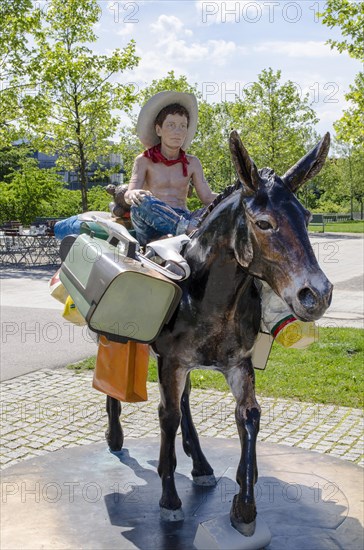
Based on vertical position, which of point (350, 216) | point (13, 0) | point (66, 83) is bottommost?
point (350, 216)

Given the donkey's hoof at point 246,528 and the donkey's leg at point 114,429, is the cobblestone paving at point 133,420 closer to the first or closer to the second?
the donkey's leg at point 114,429

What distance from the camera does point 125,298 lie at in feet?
10.3

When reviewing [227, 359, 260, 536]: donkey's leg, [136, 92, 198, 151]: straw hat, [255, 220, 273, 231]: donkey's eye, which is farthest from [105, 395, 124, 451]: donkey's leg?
[255, 220, 273, 231]: donkey's eye

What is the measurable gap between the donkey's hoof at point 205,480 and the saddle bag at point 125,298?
4.39 feet

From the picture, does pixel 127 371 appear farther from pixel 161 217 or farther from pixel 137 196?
pixel 137 196

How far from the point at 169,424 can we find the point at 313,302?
136 cm

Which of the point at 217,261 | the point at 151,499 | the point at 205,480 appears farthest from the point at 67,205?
the point at 217,261

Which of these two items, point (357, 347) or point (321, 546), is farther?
point (357, 347)

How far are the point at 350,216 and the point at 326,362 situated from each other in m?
49.9

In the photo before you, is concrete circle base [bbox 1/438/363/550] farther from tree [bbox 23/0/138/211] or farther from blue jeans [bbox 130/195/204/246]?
tree [bbox 23/0/138/211]

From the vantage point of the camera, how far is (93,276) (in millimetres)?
3260

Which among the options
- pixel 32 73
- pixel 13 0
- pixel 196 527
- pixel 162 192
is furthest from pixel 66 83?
pixel 196 527

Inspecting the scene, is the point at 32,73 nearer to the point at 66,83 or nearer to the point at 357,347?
the point at 66,83

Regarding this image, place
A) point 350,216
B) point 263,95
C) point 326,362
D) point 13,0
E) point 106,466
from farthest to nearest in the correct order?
point 350,216, point 263,95, point 13,0, point 326,362, point 106,466
